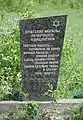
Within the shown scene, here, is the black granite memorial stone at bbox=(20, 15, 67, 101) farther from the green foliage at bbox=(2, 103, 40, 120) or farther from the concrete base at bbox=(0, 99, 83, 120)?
the green foliage at bbox=(2, 103, 40, 120)

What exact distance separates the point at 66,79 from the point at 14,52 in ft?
2.63

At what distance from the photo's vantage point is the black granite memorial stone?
5.76 metres

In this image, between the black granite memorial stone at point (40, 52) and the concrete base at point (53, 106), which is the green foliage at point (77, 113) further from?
the black granite memorial stone at point (40, 52)

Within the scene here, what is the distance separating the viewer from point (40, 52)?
591 centimetres

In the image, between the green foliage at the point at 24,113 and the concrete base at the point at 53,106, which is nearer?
the green foliage at the point at 24,113

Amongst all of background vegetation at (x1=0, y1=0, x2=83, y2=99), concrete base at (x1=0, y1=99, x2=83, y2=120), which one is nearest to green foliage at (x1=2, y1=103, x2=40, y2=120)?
concrete base at (x1=0, y1=99, x2=83, y2=120)

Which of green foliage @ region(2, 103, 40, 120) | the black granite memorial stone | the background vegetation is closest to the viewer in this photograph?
green foliage @ region(2, 103, 40, 120)

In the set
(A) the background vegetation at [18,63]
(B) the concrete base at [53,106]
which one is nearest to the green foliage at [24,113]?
(B) the concrete base at [53,106]

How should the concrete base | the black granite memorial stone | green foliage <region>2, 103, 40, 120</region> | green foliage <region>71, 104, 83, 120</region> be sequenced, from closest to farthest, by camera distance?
green foliage <region>2, 103, 40, 120</region>
green foliage <region>71, 104, 83, 120</region>
the concrete base
the black granite memorial stone

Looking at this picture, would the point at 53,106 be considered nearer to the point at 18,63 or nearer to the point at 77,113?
the point at 77,113

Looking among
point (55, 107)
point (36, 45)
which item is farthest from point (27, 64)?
point (55, 107)

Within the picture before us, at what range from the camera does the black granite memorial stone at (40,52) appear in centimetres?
576

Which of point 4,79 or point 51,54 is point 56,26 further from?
point 4,79

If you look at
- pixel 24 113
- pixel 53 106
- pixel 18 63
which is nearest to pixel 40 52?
pixel 53 106
